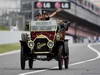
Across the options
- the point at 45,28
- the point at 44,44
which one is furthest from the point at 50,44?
the point at 45,28

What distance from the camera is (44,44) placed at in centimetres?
2098

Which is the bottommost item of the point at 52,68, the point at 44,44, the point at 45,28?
the point at 52,68

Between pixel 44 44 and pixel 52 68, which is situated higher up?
pixel 44 44

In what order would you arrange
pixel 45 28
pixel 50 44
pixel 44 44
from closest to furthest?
1. pixel 50 44
2. pixel 44 44
3. pixel 45 28

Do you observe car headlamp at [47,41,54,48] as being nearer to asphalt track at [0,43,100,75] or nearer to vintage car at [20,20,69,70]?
vintage car at [20,20,69,70]

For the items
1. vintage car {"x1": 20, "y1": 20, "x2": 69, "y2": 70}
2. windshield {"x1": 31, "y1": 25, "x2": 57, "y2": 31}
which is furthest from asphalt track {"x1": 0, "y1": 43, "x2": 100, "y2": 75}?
windshield {"x1": 31, "y1": 25, "x2": 57, "y2": 31}

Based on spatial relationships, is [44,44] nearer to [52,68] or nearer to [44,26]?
[44,26]

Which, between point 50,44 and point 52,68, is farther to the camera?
point 52,68

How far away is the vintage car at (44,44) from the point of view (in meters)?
20.7

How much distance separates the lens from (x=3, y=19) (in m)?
95.8

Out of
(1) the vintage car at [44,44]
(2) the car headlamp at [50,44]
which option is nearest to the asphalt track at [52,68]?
(1) the vintage car at [44,44]

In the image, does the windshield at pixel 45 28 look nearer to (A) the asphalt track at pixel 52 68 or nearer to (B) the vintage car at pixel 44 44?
(B) the vintage car at pixel 44 44

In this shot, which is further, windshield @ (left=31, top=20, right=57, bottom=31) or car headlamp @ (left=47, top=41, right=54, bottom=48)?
windshield @ (left=31, top=20, right=57, bottom=31)

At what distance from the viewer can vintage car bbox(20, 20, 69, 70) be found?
2069cm
